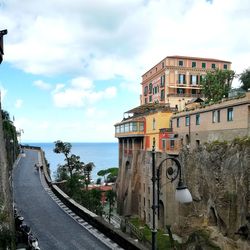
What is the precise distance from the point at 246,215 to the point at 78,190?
19.8m

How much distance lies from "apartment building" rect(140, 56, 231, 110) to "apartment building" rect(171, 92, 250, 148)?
16.4 m

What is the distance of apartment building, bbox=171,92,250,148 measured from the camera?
34281mm

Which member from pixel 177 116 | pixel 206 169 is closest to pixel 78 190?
pixel 206 169

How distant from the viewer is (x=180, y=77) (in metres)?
69.2

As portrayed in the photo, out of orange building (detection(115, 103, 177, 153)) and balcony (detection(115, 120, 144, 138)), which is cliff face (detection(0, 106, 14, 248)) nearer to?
orange building (detection(115, 103, 177, 153))

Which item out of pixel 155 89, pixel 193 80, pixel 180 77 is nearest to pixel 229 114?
pixel 180 77

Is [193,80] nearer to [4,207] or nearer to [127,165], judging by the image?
[127,165]

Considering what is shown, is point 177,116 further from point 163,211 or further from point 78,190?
point 78,190

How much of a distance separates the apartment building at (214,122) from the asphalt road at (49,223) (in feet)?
63.7

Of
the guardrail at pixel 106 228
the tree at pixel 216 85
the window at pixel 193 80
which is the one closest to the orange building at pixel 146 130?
the tree at pixel 216 85

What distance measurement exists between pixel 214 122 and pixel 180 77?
30.3 meters

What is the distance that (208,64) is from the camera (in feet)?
237

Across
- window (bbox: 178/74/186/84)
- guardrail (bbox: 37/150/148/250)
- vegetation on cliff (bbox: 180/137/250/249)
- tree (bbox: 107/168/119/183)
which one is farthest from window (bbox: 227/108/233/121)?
tree (bbox: 107/168/119/183)

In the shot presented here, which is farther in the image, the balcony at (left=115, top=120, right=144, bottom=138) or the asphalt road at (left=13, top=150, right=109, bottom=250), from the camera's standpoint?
the balcony at (left=115, top=120, right=144, bottom=138)
